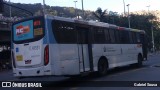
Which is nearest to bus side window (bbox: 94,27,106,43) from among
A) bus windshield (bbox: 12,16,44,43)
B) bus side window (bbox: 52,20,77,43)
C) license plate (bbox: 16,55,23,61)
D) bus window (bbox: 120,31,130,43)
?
bus side window (bbox: 52,20,77,43)

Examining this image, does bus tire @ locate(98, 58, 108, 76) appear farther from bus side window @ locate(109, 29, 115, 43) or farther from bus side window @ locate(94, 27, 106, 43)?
bus side window @ locate(109, 29, 115, 43)

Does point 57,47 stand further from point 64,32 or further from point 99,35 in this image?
point 99,35

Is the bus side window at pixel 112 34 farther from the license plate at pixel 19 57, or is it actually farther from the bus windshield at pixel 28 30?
the license plate at pixel 19 57

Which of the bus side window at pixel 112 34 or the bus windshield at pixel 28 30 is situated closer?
the bus windshield at pixel 28 30

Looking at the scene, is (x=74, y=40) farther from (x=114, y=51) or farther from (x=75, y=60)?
(x=114, y=51)

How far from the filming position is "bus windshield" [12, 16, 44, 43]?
14.0 metres

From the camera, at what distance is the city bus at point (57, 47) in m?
13.7

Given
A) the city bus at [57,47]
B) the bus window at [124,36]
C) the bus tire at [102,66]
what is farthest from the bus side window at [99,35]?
the bus window at [124,36]

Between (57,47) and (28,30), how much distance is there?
145 centimetres

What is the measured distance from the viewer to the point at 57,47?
14125 millimetres

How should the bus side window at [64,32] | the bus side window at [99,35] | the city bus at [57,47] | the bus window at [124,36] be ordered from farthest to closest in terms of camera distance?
the bus window at [124,36]
the bus side window at [99,35]
the bus side window at [64,32]
the city bus at [57,47]

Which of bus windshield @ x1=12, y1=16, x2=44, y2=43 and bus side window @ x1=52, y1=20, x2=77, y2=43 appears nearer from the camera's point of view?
bus windshield @ x1=12, y1=16, x2=44, y2=43

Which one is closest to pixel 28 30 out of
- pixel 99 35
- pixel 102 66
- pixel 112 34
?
pixel 99 35

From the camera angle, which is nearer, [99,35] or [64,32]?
[64,32]
